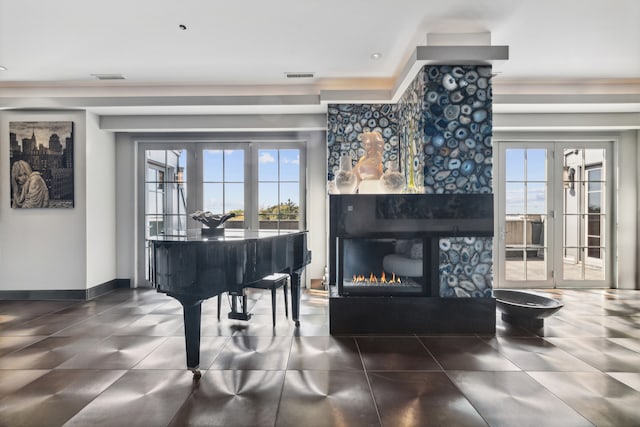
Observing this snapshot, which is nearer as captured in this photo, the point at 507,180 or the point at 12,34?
the point at 12,34

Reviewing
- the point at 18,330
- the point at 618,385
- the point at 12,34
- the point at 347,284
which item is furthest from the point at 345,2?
the point at 18,330

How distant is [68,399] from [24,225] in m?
3.47

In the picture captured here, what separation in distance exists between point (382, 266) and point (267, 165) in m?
2.67

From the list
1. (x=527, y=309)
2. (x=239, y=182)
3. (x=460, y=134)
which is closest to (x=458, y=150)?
(x=460, y=134)

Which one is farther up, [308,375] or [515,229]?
[515,229]

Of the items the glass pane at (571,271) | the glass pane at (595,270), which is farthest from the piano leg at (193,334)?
the glass pane at (595,270)

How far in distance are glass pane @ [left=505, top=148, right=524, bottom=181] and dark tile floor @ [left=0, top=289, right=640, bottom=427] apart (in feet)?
7.26

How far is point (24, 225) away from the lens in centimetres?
441

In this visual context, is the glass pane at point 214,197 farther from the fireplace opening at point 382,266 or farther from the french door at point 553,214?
the french door at point 553,214

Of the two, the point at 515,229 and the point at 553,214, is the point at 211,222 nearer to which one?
the point at 515,229

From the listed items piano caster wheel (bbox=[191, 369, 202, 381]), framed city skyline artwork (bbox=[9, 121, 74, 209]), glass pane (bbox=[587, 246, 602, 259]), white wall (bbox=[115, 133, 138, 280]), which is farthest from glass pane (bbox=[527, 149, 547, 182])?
framed city skyline artwork (bbox=[9, 121, 74, 209])

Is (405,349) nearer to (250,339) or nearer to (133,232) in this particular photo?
(250,339)

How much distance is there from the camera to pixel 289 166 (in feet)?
17.0

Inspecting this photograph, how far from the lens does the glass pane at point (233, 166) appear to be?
519cm
